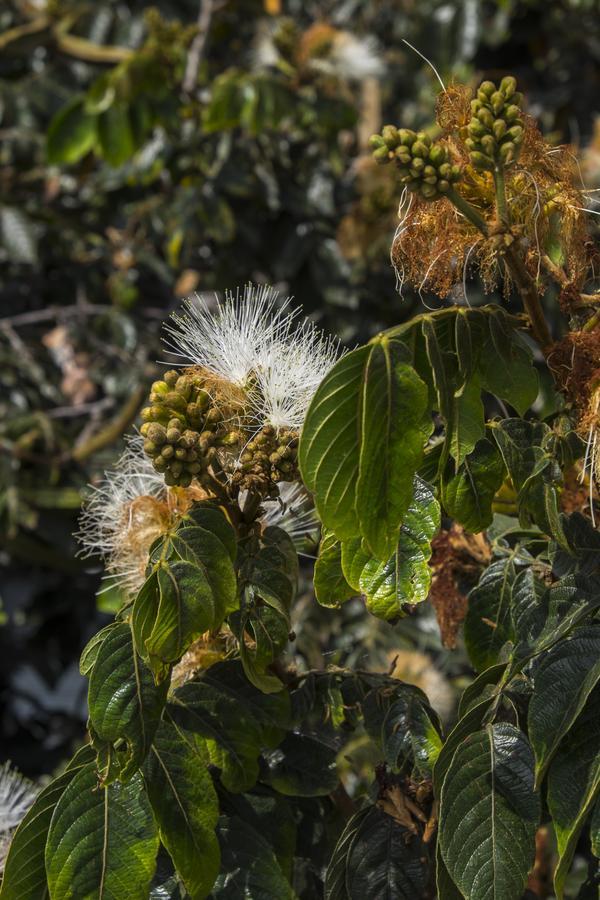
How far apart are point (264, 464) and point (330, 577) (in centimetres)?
10

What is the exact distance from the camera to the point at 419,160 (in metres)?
0.75

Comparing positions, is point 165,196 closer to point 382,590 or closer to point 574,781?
point 382,590

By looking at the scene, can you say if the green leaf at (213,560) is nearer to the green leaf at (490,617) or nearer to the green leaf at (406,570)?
the green leaf at (406,570)

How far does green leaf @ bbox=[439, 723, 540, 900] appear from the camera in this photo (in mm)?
752

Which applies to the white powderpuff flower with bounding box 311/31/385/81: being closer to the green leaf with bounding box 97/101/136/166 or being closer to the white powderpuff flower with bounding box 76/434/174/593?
the green leaf with bounding box 97/101/136/166

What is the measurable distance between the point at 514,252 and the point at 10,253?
7.22 feet

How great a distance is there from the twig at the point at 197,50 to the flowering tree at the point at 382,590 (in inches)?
78.4

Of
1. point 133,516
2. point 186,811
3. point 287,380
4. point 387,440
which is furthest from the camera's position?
point 133,516

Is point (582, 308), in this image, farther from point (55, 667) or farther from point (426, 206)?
point (55, 667)

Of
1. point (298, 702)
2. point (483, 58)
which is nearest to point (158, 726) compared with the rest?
point (298, 702)

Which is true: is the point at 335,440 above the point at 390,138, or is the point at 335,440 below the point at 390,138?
below

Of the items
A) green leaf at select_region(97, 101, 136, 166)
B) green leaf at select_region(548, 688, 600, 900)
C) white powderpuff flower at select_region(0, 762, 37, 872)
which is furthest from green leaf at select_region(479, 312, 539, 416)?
green leaf at select_region(97, 101, 136, 166)

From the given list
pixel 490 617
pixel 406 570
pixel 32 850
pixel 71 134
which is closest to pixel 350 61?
pixel 71 134

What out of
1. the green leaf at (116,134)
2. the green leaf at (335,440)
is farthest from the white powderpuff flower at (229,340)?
the green leaf at (116,134)
